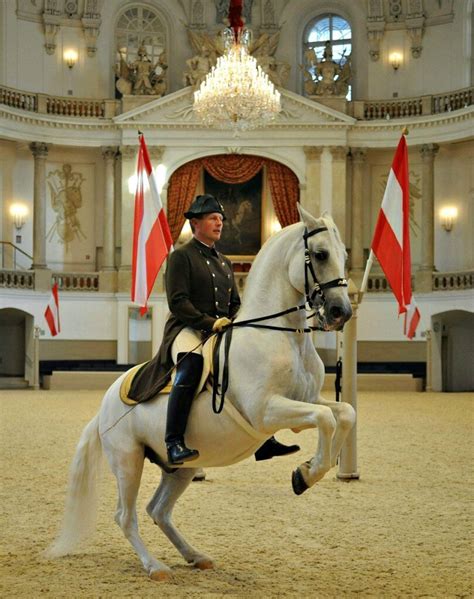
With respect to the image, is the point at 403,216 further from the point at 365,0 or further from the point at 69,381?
the point at 365,0

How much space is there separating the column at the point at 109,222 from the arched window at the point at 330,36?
725 cm

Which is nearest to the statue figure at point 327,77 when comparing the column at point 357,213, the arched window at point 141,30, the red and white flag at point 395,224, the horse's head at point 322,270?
the column at point 357,213

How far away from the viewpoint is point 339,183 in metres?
30.0

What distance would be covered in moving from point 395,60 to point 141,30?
8329 mm

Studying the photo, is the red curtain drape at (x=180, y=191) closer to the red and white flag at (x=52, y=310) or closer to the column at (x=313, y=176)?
the column at (x=313, y=176)

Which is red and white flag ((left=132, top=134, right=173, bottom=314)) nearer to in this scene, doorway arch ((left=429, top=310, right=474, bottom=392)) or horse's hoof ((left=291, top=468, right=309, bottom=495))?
horse's hoof ((left=291, top=468, right=309, bottom=495))

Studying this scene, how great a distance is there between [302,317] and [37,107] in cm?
2608

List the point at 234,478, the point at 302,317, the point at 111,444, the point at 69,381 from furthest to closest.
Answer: the point at 69,381
the point at 234,478
the point at 111,444
the point at 302,317

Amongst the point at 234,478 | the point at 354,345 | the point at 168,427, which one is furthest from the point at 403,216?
the point at 168,427

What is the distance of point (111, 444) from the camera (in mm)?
6297

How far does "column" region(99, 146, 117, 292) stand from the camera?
30422mm

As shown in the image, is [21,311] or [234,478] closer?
[234,478]

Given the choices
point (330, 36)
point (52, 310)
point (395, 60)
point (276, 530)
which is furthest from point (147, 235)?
point (330, 36)

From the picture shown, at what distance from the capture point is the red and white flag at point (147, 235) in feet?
39.6
